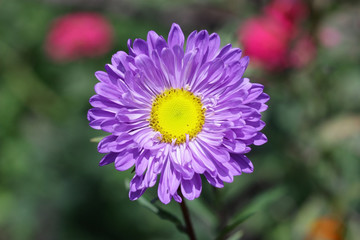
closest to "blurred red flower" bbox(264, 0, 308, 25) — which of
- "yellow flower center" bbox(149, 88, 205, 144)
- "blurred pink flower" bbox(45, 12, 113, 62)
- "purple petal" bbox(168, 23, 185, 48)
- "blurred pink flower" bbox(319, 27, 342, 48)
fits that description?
"blurred pink flower" bbox(319, 27, 342, 48)

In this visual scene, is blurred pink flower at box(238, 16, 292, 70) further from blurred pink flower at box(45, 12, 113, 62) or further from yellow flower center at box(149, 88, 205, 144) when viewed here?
blurred pink flower at box(45, 12, 113, 62)

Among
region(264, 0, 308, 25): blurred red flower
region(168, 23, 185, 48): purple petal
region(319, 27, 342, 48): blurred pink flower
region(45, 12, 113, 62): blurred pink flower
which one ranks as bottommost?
region(168, 23, 185, 48): purple petal

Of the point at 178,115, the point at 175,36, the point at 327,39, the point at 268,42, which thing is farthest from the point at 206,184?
the point at 175,36

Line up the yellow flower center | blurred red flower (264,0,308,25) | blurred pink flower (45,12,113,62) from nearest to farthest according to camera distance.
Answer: the yellow flower center < blurred red flower (264,0,308,25) < blurred pink flower (45,12,113,62)

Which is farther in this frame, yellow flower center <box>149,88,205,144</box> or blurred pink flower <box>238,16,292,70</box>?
blurred pink flower <box>238,16,292,70</box>

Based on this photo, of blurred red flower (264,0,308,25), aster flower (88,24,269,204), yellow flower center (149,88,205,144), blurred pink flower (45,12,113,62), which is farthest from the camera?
blurred pink flower (45,12,113,62)

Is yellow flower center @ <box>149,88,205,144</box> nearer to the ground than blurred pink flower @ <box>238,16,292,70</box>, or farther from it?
nearer to the ground

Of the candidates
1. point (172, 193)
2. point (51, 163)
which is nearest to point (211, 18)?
point (51, 163)

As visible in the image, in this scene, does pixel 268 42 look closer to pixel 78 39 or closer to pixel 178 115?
pixel 178 115

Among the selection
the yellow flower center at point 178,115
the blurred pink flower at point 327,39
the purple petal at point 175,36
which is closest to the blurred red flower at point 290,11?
the blurred pink flower at point 327,39
